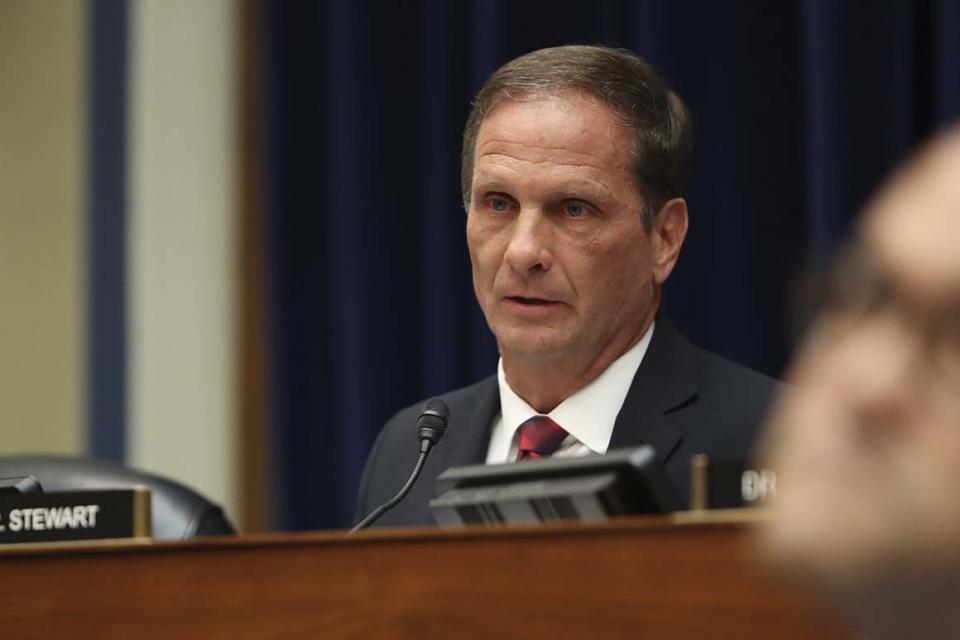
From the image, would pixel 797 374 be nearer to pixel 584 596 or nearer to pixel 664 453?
pixel 584 596

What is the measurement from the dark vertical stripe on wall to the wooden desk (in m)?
2.92

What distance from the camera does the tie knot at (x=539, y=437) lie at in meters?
2.60

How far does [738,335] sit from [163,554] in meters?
2.35

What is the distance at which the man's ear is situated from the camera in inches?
110

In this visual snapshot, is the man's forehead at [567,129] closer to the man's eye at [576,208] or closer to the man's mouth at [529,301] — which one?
the man's eye at [576,208]

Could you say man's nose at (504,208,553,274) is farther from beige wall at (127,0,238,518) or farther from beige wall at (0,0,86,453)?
beige wall at (0,0,86,453)

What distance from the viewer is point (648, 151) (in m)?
2.73

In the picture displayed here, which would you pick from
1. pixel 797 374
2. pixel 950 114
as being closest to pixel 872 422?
pixel 797 374

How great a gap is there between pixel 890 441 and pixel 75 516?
1.38m

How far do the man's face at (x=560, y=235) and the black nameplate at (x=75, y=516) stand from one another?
3.32 ft

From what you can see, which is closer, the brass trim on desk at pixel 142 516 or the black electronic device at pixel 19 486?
the brass trim on desk at pixel 142 516

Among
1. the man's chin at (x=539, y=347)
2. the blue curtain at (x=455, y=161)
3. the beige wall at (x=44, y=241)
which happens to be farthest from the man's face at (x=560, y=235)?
the beige wall at (x=44, y=241)

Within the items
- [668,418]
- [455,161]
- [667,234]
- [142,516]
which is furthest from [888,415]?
[455,161]

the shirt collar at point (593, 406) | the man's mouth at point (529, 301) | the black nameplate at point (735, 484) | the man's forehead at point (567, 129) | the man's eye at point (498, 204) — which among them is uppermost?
the man's forehead at point (567, 129)
